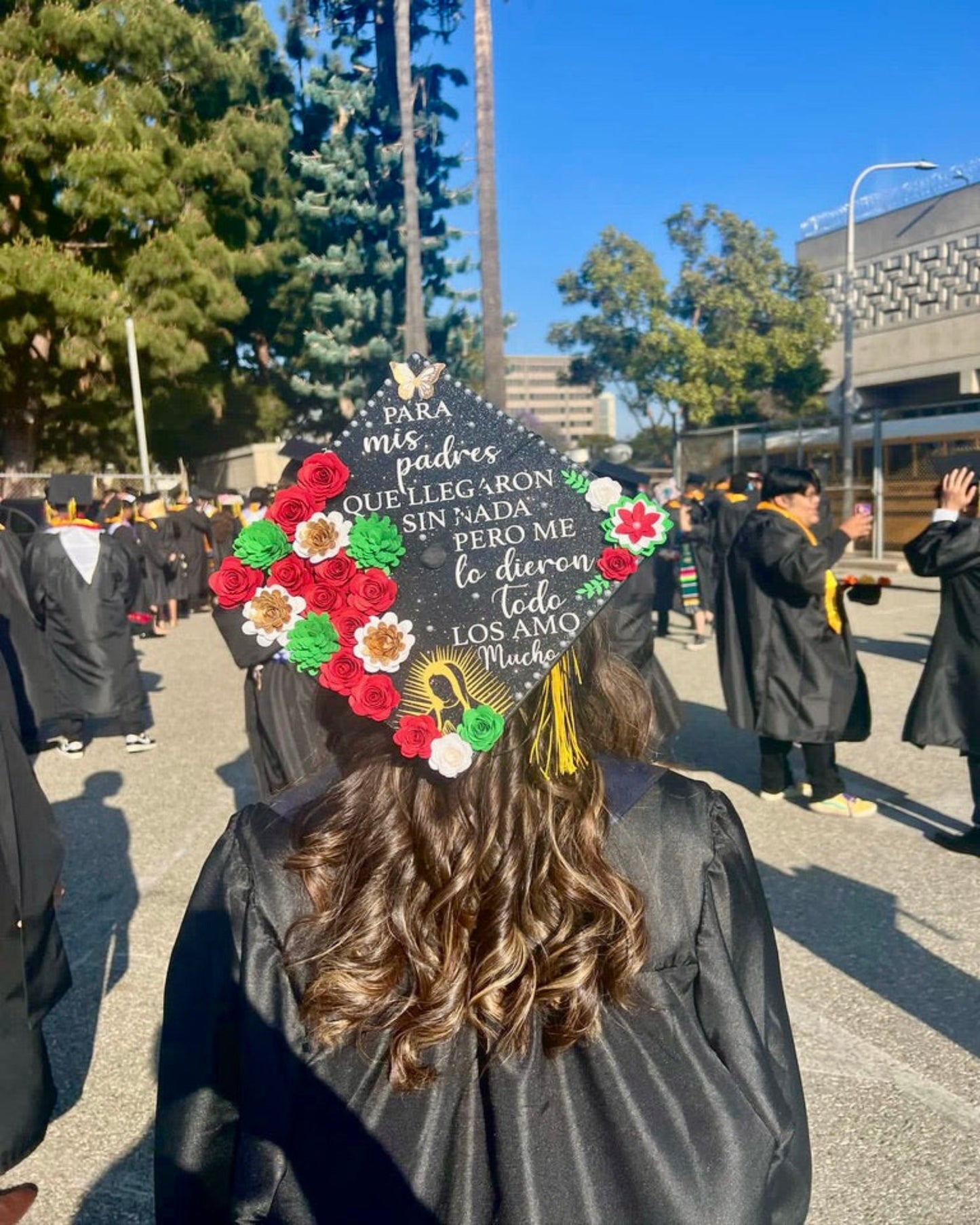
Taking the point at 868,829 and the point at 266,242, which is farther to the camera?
the point at 266,242

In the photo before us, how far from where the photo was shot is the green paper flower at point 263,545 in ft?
4.60

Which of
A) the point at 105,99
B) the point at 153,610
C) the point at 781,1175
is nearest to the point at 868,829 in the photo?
the point at 781,1175

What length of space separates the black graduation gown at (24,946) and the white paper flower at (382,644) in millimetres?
1838

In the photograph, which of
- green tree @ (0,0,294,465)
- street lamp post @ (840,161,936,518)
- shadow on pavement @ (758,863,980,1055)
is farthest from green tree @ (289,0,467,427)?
shadow on pavement @ (758,863,980,1055)

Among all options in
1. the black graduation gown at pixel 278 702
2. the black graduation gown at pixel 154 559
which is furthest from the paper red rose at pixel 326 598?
the black graduation gown at pixel 154 559

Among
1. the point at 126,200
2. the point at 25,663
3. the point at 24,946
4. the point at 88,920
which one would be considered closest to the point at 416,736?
the point at 24,946

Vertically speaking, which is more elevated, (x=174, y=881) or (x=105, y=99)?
(x=105, y=99)

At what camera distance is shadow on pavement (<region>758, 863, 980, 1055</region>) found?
3484 mm

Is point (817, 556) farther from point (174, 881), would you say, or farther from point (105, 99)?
point (105, 99)

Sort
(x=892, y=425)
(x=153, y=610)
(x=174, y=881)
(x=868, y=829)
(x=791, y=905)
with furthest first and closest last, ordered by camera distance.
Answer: (x=892, y=425)
(x=153, y=610)
(x=868, y=829)
(x=174, y=881)
(x=791, y=905)

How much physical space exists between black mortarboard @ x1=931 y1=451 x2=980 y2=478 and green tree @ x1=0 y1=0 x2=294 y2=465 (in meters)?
18.8

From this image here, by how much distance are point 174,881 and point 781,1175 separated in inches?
160

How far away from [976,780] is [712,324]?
2886 cm

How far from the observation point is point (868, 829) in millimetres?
5324
